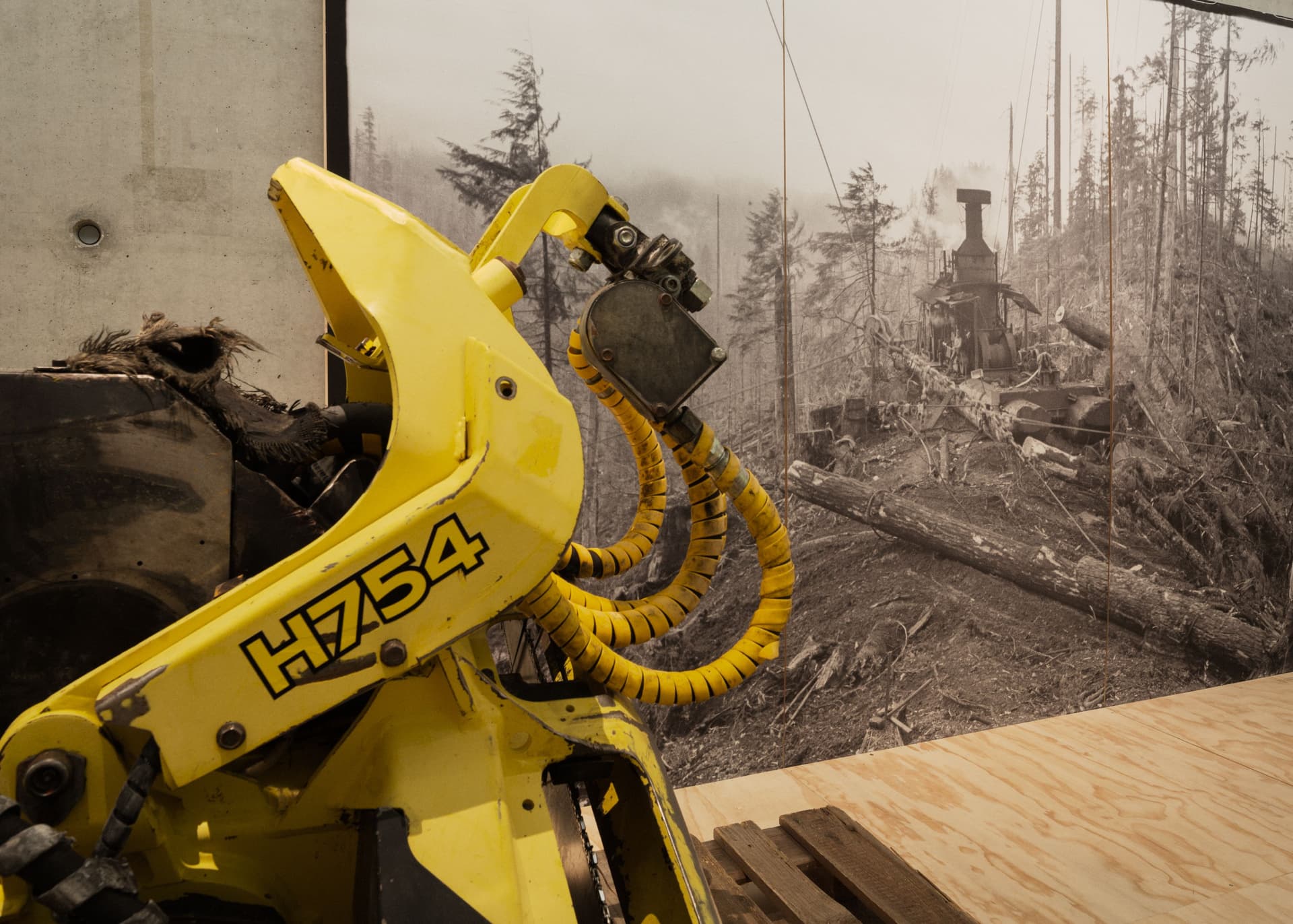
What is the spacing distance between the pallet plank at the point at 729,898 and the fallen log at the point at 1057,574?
128 centimetres

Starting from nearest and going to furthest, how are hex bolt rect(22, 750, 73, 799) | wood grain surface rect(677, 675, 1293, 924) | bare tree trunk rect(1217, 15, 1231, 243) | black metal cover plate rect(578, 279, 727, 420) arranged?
hex bolt rect(22, 750, 73, 799) → black metal cover plate rect(578, 279, 727, 420) → wood grain surface rect(677, 675, 1293, 924) → bare tree trunk rect(1217, 15, 1231, 243)

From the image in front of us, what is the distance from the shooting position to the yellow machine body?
0.90 metres

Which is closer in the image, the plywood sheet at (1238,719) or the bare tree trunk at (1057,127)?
the plywood sheet at (1238,719)

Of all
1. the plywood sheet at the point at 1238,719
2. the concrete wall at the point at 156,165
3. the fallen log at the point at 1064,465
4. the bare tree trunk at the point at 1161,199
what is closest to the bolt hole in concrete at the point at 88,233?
the concrete wall at the point at 156,165

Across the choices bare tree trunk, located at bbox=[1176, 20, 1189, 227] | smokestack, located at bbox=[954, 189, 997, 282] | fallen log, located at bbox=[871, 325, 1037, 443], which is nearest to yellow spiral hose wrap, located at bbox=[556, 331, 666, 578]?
fallen log, located at bbox=[871, 325, 1037, 443]

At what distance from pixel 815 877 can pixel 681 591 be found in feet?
3.40

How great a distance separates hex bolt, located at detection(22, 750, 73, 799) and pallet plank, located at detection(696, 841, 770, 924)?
1.28 metres

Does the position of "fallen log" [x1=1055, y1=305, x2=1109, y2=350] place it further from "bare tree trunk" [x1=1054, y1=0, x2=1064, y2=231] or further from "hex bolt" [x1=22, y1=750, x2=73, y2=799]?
"hex bolt" [x1=22, y1=750, x2=73, y2=799]

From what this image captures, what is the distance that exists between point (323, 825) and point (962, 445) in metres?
2.67

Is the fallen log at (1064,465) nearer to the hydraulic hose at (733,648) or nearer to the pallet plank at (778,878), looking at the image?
the pallet plank at (778,878)

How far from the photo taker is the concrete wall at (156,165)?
210 centimetres

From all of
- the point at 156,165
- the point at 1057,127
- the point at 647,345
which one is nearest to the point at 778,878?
the point at 647,345

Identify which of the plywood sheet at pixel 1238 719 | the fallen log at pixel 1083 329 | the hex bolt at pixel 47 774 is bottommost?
the plywood sheet at pixel 1238 719

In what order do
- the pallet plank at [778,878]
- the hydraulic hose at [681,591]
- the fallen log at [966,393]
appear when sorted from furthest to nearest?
the fallen log at [966,393], the pallet plank at [778,878], the hydraulic hose at [681,591]
